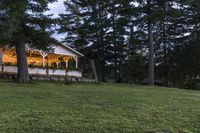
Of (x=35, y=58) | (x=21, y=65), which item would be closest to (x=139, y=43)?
(x=35, y=58)

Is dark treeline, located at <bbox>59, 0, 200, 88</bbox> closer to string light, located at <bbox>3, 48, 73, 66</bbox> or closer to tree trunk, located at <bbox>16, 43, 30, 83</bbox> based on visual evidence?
string light, located at <bbox>3, 48, 73, 66</bbox>

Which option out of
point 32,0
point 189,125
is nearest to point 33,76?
point 32,0

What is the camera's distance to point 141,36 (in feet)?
205

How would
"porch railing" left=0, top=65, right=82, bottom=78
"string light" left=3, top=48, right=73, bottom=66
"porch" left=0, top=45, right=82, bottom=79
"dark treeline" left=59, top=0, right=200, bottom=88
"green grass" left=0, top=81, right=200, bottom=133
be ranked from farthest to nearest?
"dark treeline" left=59, top=0, right=200, bottom=88, "string light" left=3, top=48, right=73, bottom=66, "porch" left=0, top=45, right=82, bottom=79, "porch railing" left=0, top=65, right=82, bottom=78, "green grass" left=0, top=81, right=200, bottom=133

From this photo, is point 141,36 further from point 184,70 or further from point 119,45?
point 184,70

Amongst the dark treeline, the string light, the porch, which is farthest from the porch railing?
the dark treeline

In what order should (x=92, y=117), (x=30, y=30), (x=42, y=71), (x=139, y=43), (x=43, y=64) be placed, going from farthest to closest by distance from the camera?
1. (x=139, y=43)
2. (x=43, y=64)
3. (x=42, y=71)
4. (x=30, y=30)
5. (x=92, y=117)

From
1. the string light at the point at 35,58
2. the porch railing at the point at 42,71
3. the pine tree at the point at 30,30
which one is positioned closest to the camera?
the pine tree at the point at 30,30

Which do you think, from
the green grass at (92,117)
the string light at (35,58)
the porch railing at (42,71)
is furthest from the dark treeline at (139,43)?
the green grass at (92,117)

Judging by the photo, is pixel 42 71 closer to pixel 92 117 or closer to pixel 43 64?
pixel 43 64

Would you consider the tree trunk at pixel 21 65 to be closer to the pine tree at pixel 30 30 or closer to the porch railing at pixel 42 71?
the pine tree at pixel 30 30

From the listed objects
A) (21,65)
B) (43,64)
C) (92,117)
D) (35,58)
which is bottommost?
(92,117)

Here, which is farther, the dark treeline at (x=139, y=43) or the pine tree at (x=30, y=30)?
the dark treeline at (x=139, y=43)

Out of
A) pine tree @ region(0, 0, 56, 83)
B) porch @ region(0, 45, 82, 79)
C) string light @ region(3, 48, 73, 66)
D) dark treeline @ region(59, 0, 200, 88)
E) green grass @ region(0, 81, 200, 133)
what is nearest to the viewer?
green grass @ region(0, 81, 200, 133)
